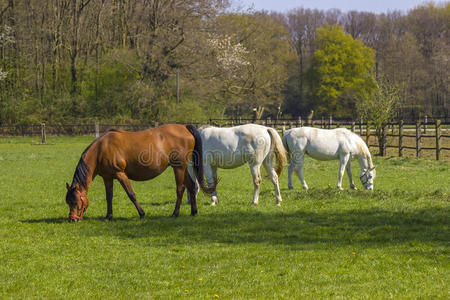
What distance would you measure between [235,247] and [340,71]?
55390 mm

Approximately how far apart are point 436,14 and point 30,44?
157 feet

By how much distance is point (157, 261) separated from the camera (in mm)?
7160

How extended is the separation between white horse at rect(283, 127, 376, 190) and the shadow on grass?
3381 mm

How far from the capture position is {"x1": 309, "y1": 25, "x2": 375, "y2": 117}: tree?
6056 centimetres

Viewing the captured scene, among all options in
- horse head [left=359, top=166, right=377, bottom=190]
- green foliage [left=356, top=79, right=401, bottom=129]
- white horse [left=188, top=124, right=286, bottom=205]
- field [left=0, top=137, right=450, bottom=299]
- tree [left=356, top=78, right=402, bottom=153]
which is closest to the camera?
field [left=0, top=137, right=450, bottom=299]

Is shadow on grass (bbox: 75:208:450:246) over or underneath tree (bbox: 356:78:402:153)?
underneath

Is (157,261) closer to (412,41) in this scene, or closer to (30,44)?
(30,44)

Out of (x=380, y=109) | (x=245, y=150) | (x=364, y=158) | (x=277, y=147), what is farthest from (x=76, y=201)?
(x=380, y=109)

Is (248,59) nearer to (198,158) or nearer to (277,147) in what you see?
(277,147)

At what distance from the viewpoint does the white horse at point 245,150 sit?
11141mm

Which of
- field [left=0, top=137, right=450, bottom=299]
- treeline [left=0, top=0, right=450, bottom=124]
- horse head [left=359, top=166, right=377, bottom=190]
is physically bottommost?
field [left=0, top=137, right=450, bottom=299]

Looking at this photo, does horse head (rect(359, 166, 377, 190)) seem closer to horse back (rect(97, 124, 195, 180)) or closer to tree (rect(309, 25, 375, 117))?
horse back (rect(97, 124, 195, 180))

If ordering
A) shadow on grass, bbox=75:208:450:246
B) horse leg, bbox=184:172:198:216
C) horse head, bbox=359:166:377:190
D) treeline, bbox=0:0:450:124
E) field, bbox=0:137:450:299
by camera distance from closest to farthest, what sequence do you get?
1. field, bbox=0:137:450:299
2. shadow on grass, bbox=75:208:450:246
3. horse leg, bbox=184:172:198:216
4. horse head, bbox=359:166:377:190
5. treeline, bbox=0:0:450:124

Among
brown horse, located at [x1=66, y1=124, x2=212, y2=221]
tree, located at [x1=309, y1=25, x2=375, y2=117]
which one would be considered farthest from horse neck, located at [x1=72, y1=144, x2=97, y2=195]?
tree, located at [x1=309, y1=25, x2=375, y2=117]
